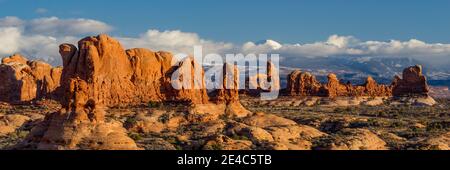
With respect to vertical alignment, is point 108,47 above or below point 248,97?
above

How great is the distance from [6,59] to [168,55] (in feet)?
213

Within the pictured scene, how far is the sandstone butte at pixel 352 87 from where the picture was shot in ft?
547

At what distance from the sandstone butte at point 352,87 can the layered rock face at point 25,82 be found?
56273mm

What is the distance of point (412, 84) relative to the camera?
567ft

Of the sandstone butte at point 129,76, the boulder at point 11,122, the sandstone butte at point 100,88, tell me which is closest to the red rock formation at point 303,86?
the sandstone butte at point 100,88

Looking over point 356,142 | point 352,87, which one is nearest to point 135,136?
point 356,142

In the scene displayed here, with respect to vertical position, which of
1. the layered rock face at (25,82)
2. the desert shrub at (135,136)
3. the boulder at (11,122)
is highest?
the layered rock face at (25,82)

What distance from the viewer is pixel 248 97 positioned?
172m

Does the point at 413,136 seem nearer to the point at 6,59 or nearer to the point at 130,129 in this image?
the point at 130,129

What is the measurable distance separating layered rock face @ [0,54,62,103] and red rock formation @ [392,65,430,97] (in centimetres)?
8321

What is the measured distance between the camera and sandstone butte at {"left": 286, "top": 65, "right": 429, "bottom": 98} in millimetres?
166625

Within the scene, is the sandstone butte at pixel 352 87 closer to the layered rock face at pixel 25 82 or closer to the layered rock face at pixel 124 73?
the layered rock face at pixel 25 82

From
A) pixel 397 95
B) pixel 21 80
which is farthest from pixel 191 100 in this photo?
pixel 397 95

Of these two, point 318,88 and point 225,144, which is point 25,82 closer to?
point 318,88
